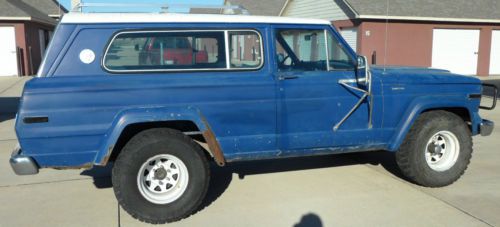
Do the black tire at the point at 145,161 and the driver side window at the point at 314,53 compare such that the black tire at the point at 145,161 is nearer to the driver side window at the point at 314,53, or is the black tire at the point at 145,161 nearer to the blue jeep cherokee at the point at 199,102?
the blue jeep cherokee at the point at 199,102

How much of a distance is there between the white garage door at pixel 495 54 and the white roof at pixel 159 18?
1920cm

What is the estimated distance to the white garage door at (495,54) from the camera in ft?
67.1

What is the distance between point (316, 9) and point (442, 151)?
17.9m

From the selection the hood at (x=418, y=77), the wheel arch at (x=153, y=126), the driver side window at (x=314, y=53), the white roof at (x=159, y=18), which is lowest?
the wheel arch at (x=153, y=126)

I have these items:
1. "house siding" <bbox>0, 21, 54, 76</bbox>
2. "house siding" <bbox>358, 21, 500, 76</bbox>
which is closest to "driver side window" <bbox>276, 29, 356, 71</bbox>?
"house siding" <bbox>358, 21, 500, 76</bbox>

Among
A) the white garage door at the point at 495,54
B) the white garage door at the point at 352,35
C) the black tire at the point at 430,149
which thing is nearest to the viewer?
the black tire at the point at 430,149

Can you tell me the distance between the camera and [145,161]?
13.5 feet

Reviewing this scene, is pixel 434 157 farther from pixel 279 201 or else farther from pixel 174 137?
pixel 174 137

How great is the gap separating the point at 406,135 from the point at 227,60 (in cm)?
222

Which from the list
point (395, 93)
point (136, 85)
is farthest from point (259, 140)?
point (395, 93)

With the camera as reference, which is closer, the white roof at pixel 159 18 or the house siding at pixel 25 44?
the white roof at pixel 159 18

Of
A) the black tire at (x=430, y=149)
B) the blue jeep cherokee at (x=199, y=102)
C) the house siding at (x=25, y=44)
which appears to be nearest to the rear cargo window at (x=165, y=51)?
the blue jeep cherokee at (x=199, y=102)

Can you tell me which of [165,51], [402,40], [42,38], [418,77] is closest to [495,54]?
[402,40]

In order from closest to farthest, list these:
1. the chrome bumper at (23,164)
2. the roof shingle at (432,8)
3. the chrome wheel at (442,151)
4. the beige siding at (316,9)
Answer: the chrome bumper at (23,164) → the chrome wheel at (442,151) → the roof shingle at (432,8) → the beige siding at (316,9)
